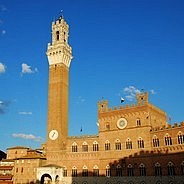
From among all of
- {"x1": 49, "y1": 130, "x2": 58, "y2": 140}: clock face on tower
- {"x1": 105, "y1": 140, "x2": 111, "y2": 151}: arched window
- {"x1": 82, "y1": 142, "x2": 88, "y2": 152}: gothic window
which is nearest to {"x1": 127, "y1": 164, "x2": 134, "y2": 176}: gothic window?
{"x1": 105, "y1": 140, "x2": 111, "y2": 151}: arched window

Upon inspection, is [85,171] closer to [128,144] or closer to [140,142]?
[128,144]

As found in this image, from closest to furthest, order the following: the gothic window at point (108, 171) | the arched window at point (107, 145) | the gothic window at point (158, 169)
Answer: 1. the gothic window at point (158, 169)
2. the gothic window at point (108, 171)
3. the arched window at point (107, 145)

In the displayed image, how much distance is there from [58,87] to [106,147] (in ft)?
57.7

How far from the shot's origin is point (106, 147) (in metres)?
58.9

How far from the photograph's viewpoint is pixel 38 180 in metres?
60.0

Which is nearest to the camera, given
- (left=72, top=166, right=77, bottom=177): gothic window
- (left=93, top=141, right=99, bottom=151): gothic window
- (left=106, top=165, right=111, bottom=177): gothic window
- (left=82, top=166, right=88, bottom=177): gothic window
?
(left=106, top=165, right=111, bottom=177): gothic window

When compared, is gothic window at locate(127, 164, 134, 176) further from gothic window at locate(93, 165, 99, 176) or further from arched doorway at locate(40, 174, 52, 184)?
arched doorway at locate(40, 174, 52, 184)

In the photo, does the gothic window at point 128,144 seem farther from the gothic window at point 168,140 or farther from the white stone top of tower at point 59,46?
the white stone top of tower at point 59,46

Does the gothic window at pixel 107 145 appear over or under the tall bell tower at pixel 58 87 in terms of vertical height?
under

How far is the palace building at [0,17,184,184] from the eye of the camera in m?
51.2

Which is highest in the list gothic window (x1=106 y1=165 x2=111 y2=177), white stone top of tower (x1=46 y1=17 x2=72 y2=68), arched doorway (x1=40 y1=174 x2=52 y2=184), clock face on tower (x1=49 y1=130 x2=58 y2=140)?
white stone top of tower (x1=46 y1=17 x2=72 y2=68)

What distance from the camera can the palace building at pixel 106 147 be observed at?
168 feet

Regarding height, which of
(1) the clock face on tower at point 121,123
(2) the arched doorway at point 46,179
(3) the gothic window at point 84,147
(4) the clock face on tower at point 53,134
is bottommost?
(2) the arched doorway at point 46,179

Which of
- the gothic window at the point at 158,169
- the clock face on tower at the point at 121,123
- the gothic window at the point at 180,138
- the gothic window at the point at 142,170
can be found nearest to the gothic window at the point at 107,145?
the clock face on tower at the point at 121,123
